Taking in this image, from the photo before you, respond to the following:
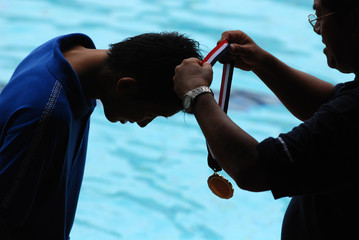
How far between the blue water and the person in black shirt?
0.88 meters

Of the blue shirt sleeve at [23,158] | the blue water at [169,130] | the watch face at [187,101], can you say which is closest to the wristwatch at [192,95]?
the watch face at [187,101]

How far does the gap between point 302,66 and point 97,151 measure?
7.98 feet

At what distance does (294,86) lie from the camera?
5.90 ft

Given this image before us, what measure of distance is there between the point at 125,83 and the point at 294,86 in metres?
0.60

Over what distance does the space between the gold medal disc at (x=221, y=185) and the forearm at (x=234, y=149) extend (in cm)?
27

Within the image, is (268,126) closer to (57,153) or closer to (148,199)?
(148,199)

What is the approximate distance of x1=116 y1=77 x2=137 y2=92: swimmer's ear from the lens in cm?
161

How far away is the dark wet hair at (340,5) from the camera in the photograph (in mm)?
1326

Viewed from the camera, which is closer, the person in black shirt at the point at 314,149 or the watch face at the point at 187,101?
the person in black shirt at the point at 314,149

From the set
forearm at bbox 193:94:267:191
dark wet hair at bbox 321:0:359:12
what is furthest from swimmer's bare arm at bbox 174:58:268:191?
dark wet hair at bbox 321:0:359:12

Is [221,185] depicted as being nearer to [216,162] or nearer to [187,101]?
[216,162]

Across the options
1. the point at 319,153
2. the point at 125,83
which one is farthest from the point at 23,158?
the point at 319,153

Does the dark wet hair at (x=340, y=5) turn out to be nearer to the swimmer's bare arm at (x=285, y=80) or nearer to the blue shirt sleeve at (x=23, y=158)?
the swimmer's bare arm at (x=285, y=80)

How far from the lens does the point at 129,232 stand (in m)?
3.25
